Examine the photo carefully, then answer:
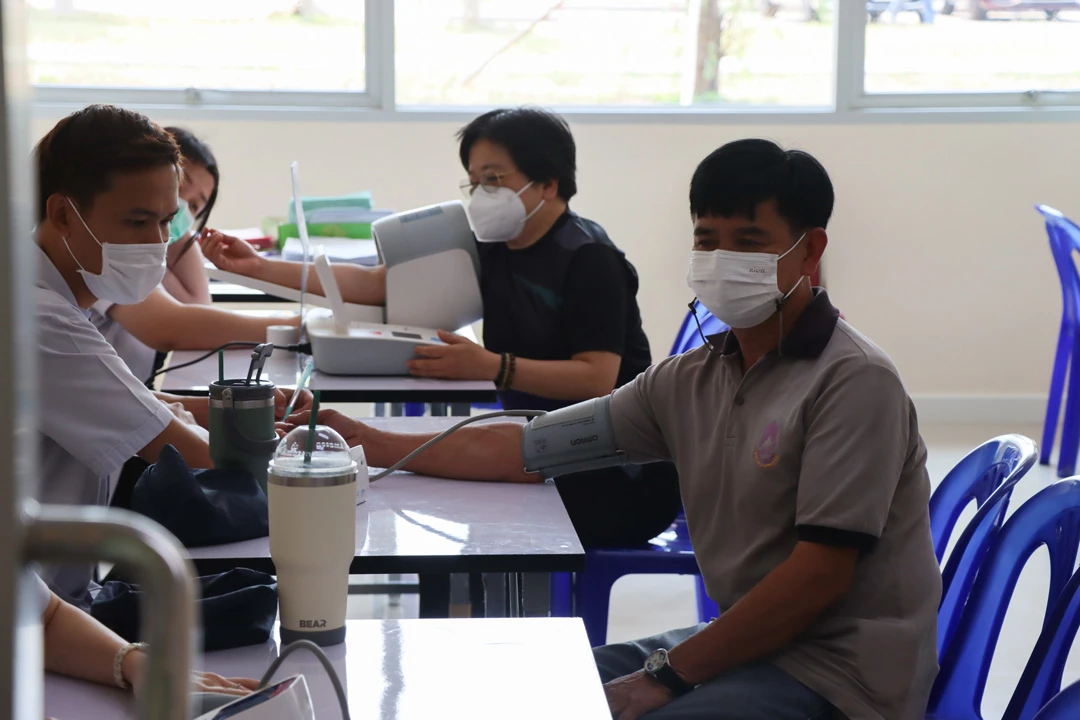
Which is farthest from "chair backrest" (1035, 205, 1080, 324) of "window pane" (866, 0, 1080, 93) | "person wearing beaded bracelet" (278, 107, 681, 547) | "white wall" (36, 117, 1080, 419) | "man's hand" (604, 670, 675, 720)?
"man's hand" (604, 670, 675, 720)

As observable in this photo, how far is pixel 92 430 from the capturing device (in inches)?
61.1

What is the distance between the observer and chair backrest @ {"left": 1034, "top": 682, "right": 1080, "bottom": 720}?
94cm

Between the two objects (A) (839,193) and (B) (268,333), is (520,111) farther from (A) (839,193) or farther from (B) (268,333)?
(A) (839,193)

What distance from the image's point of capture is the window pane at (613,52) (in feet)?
16.3

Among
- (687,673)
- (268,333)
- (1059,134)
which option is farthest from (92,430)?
(1059,134)

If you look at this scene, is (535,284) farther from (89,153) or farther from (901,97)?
(901,97)

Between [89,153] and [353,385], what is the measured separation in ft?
2.71

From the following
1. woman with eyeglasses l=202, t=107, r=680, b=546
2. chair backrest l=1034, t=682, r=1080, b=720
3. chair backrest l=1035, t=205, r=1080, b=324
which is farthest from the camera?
chair backrest l=1035, t=205, r=1080, b=324

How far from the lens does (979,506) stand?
61.6 inches

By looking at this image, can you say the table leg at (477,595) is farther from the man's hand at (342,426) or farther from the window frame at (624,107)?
the window frame at (624,107)

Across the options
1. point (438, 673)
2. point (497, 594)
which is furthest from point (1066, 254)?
point (438, 673)

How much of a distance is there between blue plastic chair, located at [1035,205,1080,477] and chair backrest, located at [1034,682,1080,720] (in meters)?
3.24

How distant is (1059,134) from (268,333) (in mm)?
3749

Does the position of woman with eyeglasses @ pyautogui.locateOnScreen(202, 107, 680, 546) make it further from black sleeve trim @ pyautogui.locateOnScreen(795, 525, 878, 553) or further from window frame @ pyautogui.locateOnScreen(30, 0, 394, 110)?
window frame @ pyautogui.locateOnScreen(30, 0, 394, 110)
